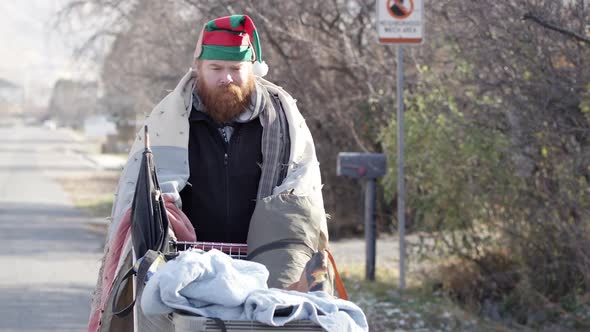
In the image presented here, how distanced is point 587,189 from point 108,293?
16.1ft

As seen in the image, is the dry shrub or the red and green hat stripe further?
the dry shrub

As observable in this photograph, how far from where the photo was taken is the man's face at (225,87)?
15.0 feet

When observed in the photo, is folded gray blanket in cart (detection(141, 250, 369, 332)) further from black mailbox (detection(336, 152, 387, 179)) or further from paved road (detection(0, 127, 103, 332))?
black mailbox (detection(336, 152, 387, 179))

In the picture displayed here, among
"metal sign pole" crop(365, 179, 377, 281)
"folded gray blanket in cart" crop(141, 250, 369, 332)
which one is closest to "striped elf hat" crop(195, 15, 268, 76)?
"folded gray blanket in cart" crop(141, 250, 369, 332)

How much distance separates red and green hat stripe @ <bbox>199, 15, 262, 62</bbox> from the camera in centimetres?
458

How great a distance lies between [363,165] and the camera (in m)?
10.0

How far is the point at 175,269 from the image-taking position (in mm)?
3568

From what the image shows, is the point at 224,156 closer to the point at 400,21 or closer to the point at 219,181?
the point at 219,181

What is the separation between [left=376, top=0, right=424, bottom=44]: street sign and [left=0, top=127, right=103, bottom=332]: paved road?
324cm

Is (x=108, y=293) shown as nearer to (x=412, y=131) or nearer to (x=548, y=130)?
(x=548, y=130)

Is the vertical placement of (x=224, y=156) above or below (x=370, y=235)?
above

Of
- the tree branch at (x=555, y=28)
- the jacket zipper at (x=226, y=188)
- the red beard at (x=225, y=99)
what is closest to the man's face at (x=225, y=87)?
the red beard at (x=225, y=99)

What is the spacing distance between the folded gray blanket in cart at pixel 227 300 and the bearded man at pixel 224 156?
0.79 meters

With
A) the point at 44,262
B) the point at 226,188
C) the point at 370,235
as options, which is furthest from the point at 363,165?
the point at 226,188
